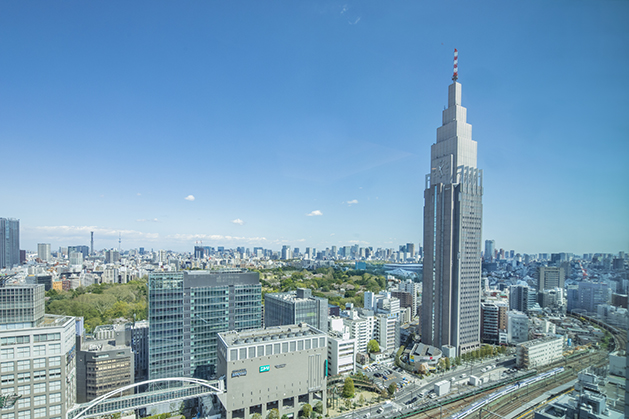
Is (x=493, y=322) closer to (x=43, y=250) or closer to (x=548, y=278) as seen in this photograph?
(x=548, y=278)

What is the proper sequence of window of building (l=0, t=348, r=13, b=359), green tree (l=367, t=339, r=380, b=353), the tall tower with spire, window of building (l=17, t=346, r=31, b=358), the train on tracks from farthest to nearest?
green tree (l=367, t=339, r=380, b=353)
the tall tower with spire
the train on tracks
window of building (l=17, t=346, r=31, b=358)
window of building (l=0, t=348, r=13, b=359)

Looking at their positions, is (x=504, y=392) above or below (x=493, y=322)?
below

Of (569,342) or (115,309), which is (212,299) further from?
(569,342)

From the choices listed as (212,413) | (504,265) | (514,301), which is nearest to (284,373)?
(212,413)

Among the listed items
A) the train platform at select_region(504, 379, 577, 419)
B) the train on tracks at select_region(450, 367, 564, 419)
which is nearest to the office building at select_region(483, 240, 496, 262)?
the train on tracks at select_region(450, 367, 564, 419)

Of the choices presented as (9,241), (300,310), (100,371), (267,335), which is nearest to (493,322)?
(300,310)

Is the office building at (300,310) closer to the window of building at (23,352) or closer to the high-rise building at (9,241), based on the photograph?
the window of building at (23,352)

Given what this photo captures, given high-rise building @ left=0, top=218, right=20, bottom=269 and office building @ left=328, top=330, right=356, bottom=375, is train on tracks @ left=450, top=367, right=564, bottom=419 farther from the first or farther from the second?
high-rise building @ left=0, top=218, right=20, bottom=269
